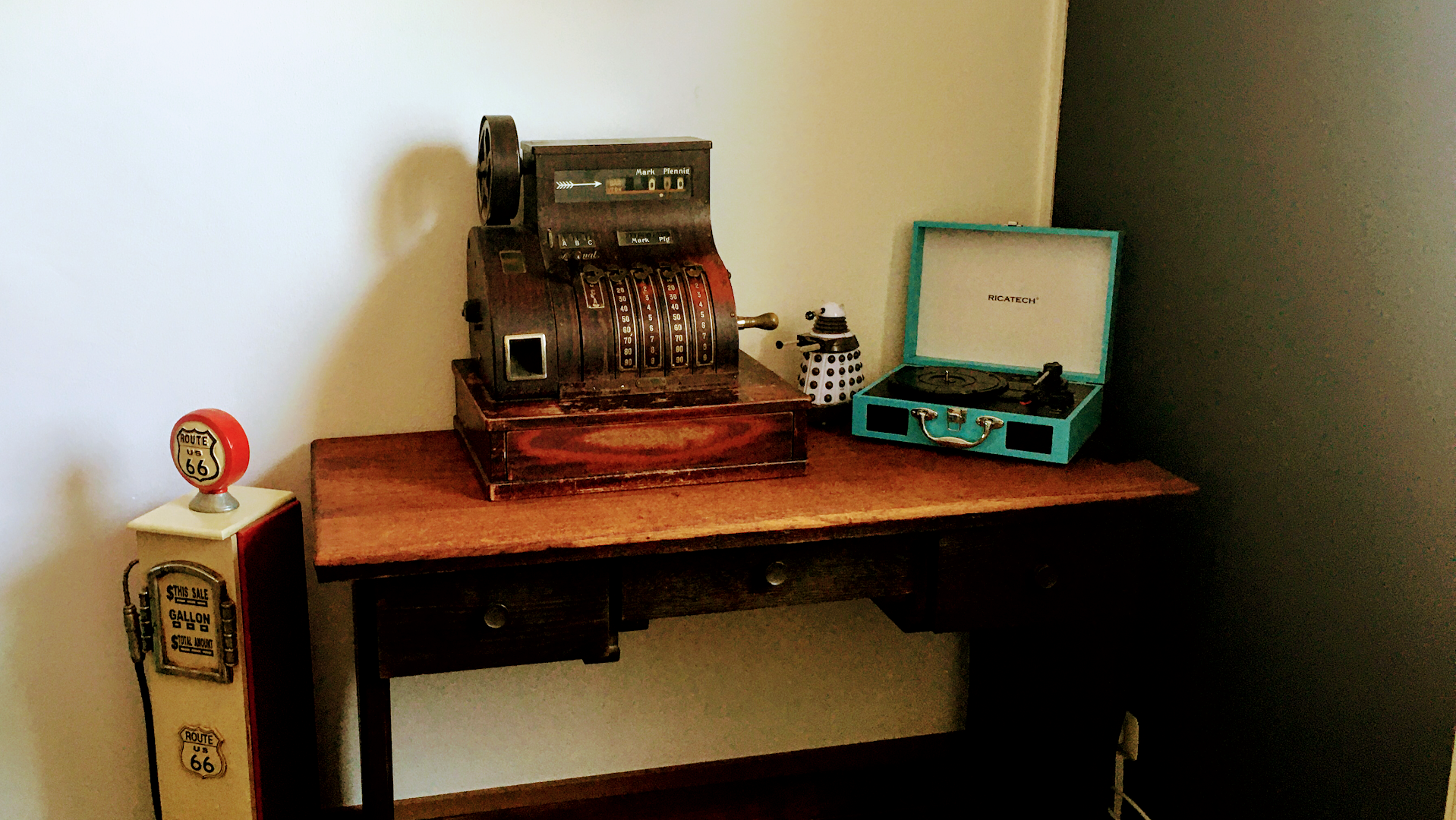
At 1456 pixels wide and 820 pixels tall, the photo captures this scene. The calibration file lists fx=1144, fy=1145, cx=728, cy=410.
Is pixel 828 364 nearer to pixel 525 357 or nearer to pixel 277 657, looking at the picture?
pixel 525 357

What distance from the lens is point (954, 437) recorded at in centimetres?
209

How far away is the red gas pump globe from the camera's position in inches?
70.5

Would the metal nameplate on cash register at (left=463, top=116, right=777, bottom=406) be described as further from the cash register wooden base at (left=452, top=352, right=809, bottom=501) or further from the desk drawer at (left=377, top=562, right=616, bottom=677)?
the desk drawer at (left=377, top=562, right=616, bottom=677)

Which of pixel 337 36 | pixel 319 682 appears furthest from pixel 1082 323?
pixel 319 682

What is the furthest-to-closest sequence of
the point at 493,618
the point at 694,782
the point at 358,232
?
the point at 694,782
the point at 358,232
the point at 493,618

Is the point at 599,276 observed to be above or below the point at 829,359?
above

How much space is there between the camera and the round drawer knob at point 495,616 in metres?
1.70

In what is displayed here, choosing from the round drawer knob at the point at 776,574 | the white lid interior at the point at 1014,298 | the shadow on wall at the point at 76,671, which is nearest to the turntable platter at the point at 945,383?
the white lid interior at the point at 1014,298

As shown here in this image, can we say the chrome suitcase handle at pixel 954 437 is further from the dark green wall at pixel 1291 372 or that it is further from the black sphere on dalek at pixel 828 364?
the dark green wall at pixel 1291 372

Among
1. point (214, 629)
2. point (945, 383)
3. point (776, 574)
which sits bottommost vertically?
point (214, 629)

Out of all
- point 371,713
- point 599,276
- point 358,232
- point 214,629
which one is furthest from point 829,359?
point 214,629

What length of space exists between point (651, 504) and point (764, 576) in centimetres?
21

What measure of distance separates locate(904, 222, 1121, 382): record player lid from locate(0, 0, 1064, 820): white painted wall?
0.08 meters

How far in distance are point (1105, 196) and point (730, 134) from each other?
0.78 meters
